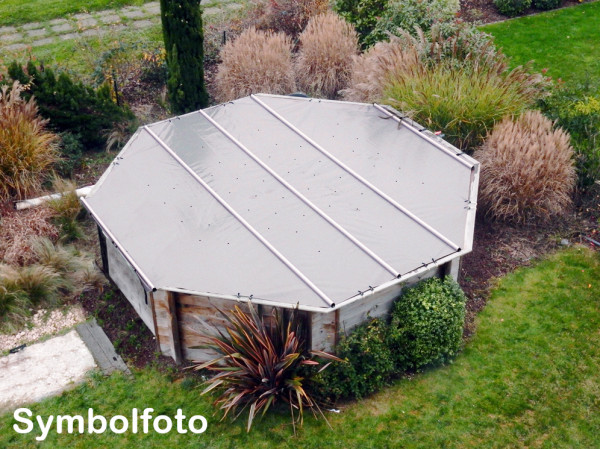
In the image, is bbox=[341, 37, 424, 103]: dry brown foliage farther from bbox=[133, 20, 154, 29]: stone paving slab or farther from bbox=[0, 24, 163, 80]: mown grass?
bbox=[133, 20, 154, 29]: stone paving slab

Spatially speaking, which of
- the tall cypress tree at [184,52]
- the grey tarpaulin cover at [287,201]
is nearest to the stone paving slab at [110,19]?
the tall cypress tree at [184,52]

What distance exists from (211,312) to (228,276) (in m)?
0.43

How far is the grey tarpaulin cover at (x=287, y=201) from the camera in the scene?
6.54 metres

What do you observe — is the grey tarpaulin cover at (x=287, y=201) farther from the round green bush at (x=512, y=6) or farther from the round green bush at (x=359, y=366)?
the round green bush at (x=512, y=6)

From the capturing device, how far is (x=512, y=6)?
43.3 feet

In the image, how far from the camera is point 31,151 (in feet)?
29.0

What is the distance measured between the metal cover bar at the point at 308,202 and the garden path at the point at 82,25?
5.31 metres

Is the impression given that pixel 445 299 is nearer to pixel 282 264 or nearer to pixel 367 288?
pixel 367 288

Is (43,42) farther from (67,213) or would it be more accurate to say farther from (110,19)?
(67,213)

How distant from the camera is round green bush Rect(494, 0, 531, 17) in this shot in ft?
43.1

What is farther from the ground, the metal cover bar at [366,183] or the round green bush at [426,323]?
the metal cover bar at [366,183]

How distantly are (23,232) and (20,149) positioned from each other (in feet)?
4.13

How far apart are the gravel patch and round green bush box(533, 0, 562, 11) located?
10.4 metres

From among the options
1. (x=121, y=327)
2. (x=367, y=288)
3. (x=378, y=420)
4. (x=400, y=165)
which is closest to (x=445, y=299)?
(x=367, y=288)
